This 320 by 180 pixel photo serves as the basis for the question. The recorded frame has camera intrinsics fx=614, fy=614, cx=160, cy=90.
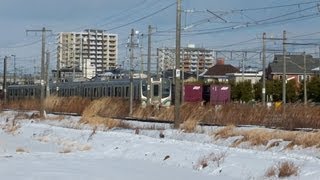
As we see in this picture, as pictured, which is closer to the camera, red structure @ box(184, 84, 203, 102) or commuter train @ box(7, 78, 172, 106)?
commuter train @ box(7, 78, 172, 106)

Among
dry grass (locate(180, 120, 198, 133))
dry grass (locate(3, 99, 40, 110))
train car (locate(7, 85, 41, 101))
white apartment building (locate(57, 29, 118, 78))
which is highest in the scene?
white apartment building (locate(57, 29, 118, 78))

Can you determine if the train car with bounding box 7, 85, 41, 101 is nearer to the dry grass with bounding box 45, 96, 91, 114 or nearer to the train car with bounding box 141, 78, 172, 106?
the dry grass with bounding box 45, 96, 91, 114

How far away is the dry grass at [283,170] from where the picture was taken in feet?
43.1

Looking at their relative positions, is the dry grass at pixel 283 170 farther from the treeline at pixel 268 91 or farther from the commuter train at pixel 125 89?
the treeline at pixel 268 91

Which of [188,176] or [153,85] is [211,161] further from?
[153,85]

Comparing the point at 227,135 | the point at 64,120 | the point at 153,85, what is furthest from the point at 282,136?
the point at 153,85

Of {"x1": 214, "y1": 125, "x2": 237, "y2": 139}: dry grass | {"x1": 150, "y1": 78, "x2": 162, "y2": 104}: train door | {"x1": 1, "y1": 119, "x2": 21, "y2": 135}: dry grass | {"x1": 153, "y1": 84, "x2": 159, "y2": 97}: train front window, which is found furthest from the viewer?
{"x1": 153, "y1": 84, "x2": 159, "y2": 97}: train front window

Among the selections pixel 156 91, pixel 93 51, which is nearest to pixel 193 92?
pixel 156 91

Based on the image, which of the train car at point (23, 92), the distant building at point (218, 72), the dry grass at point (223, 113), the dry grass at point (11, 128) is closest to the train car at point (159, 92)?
the dry grass at point (223, 113)

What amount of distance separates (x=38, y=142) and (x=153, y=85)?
25848mm

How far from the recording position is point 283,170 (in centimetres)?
1330

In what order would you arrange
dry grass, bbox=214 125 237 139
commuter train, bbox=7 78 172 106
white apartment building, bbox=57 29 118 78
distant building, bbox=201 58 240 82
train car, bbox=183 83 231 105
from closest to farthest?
dry grass, bbox=214 125 237 139, commuter train, bbox=7 78 172 106, train car, bbox=183 83 231 105, white apartment building, bbox=57 29 118 78, distant building, bbox=201 58 240 82

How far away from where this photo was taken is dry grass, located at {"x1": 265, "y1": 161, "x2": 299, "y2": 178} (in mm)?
13148

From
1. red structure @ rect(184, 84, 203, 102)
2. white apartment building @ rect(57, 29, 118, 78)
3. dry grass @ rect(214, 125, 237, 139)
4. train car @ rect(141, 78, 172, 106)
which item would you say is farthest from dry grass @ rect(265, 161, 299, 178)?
white apartment building @ rect(57, 29, 118, 78)
